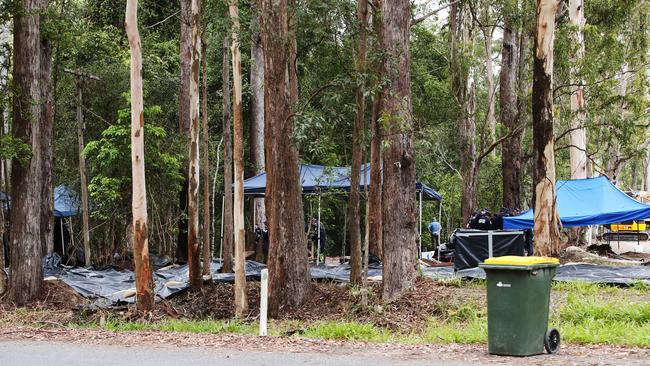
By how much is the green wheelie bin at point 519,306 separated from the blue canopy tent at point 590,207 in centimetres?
1524

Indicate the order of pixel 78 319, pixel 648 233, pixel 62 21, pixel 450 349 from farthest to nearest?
1. pixel 648 233
2. pixel 62 21
3. pixel 78 319
4. pixel 450 349

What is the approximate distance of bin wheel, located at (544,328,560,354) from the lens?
959 cm

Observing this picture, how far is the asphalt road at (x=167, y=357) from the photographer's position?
364 inches

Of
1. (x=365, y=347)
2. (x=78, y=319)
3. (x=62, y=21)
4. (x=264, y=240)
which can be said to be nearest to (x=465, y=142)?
(x=264, y=240)

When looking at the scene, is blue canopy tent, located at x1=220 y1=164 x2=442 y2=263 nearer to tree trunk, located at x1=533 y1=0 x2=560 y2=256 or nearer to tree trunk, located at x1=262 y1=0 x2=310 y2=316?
tree trunk, located at x1=533 y1=0 x2=560 y2=256

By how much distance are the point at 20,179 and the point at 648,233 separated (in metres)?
35.3

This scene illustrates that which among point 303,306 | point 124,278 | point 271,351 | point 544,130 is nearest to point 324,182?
point 124,278

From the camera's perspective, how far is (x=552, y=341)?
9.73 m

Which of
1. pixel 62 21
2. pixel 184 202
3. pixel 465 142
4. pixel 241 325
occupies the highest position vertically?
pixel 62 21

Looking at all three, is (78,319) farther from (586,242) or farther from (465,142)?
(586,242)

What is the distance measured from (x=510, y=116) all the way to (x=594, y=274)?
41.7 feet

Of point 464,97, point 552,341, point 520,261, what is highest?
point 464,97

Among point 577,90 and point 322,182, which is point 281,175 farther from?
point 577,90

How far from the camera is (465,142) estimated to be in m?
30.3
